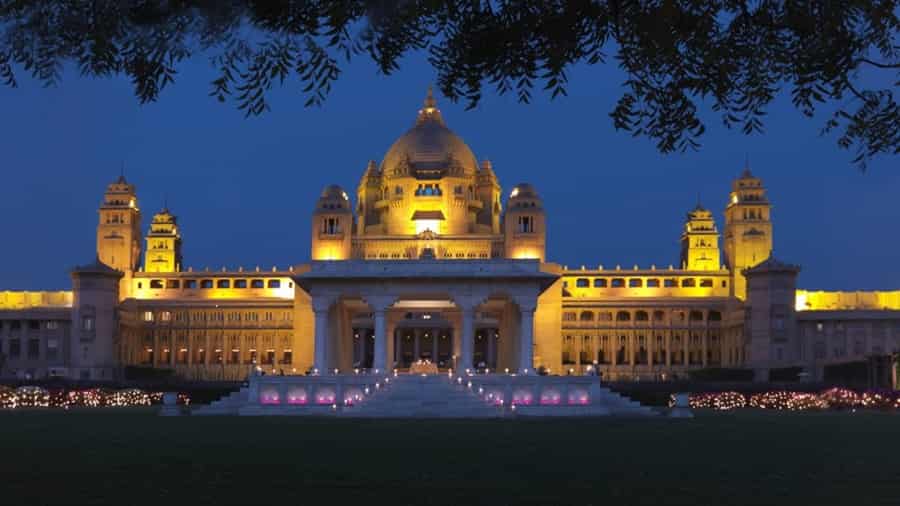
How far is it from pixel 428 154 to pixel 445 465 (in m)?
102

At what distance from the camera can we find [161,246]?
135625 millimetres

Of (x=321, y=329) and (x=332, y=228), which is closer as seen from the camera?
(x=321, y=329)

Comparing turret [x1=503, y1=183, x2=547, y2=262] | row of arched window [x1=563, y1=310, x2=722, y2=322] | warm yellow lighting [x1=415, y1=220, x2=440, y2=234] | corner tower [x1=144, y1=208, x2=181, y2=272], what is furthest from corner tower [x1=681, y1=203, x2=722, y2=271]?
corner tower [x1=144, y1=208, x2=181, y2=272]

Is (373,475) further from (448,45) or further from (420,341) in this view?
(420,341)

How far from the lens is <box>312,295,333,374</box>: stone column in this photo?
6550 centimetres

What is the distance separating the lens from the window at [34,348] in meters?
119

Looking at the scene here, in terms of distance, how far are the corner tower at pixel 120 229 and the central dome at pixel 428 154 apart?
27.5m

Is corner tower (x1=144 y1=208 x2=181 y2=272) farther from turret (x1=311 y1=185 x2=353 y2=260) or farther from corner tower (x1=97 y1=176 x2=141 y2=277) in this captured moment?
turret (x1=311 y1=185 x2=353 y2=260)

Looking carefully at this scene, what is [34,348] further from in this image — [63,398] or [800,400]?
[800,400]

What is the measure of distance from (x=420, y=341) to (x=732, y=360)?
32.0 meters

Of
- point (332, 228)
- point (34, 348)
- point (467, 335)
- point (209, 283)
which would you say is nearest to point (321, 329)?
point (467, 335)

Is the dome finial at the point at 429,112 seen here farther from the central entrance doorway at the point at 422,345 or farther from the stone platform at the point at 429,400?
the stone platform at the point at 429,400

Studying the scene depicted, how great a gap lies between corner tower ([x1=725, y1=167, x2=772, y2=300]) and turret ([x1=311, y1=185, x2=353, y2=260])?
1525 inches

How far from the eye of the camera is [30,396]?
62406 millimetres
